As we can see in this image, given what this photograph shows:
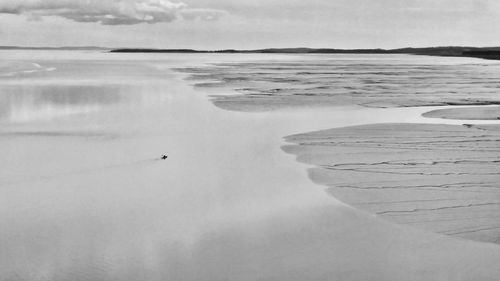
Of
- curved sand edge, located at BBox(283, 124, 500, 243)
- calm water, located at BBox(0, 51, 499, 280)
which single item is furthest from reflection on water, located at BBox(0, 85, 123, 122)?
curved sand edge, located at BBox(283, 124, 500, 243)

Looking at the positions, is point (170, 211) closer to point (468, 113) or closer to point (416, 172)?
point (416, 172)

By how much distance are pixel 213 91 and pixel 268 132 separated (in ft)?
32.4

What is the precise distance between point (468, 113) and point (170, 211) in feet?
32.0

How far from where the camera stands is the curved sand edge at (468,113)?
41.2 ft

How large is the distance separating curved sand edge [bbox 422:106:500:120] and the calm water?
387cm

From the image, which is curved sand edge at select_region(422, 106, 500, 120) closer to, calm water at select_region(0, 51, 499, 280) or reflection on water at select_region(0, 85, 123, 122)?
calm water at select_region(0, 51, 499, 280)

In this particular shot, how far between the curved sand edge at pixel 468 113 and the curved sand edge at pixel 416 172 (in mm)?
1776

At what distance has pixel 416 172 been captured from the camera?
6.94 meters

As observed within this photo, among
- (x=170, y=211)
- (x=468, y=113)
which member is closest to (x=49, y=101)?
(x=468, y=113)

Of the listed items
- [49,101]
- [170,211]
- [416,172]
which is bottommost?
[49,101]

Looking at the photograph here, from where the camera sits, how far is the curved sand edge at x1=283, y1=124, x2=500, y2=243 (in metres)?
5.19

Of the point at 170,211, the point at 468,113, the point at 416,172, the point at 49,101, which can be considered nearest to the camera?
the point at 170,211

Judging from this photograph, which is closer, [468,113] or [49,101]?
[468,113]

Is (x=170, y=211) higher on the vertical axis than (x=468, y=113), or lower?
lower
